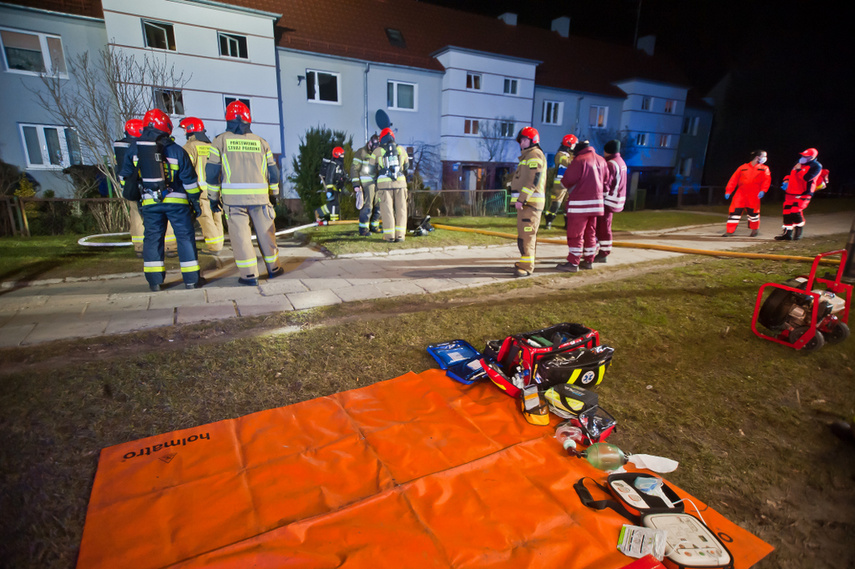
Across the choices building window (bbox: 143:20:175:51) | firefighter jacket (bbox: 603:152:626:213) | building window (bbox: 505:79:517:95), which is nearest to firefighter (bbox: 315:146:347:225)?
firefighter jacket (bbox: 603:152:626:213)

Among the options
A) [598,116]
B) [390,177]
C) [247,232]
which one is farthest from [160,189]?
[598,116]

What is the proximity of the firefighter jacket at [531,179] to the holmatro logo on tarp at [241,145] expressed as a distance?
382 cm

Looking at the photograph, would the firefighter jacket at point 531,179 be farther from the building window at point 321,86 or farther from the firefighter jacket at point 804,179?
the building window at point 321,86

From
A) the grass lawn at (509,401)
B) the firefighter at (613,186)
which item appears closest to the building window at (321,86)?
the firefighter at (613,186)

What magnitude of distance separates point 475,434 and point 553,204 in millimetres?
10506

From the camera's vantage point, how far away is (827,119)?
2527 cm

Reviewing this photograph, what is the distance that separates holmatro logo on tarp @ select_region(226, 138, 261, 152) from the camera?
19.2 ft

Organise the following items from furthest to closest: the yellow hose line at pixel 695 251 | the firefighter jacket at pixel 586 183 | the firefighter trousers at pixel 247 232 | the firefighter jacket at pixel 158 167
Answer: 1. the yellow hose line at pixel 695 251
2. the firefighter jacket at pixel 586 183
3. the firefighter trousers at pixel 247 232
4. the firefighter jacket at pixel 158 167

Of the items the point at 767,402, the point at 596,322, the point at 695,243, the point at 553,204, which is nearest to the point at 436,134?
the point at 553,204

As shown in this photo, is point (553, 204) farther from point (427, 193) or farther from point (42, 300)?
point (42, 300)

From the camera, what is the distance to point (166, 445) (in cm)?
280

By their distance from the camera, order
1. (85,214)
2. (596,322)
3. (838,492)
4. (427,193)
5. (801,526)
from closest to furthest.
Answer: (801,526), (838,492), (596,322), (85,214), (427,193)

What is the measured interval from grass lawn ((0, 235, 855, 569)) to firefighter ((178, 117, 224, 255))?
3851 millimetres

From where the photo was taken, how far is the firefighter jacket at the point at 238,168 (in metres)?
5.86
